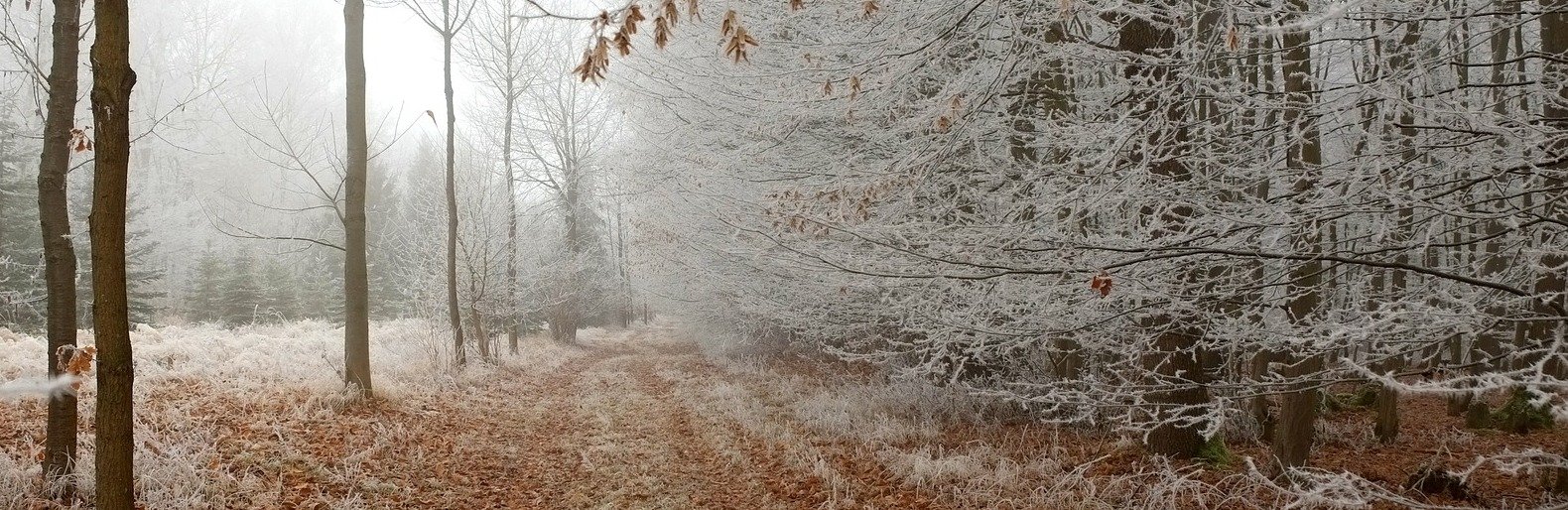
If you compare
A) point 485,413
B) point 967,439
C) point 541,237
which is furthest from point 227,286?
point 967,439

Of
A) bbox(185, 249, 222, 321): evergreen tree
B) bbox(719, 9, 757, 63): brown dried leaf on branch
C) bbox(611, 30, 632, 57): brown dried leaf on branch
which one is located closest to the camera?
bbox(611, 30, 632, 57): brown dried leaf on branch

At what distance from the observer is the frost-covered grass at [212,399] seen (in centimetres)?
412

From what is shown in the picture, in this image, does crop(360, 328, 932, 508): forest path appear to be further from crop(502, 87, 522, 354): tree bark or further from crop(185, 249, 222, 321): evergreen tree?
crop(185, 249, 222, 321): evergreen tree

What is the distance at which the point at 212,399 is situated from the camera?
5.96 metres

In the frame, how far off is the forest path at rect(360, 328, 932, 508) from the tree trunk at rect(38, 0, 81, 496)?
1.67m

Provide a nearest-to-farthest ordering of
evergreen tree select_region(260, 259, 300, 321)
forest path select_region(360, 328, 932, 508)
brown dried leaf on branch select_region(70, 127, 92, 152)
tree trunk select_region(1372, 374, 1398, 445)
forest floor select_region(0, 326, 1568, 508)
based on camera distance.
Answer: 1. brown dried leaf on branch select_region(70, 127, 92, 152)
2. forest floor select_region(0, 326, 1568, 508)
3. forest path select_region(360, 328, 932, 508)
4. tree trunk select_region(1372, 374, 1398, 445)
5. evergreen tree select_region(260, 259, 300, 321)

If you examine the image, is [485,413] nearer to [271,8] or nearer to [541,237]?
[541,237]

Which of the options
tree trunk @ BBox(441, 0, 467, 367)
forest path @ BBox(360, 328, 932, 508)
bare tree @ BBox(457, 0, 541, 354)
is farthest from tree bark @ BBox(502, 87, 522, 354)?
forest path @ BBox(360, 328, 932, 508)

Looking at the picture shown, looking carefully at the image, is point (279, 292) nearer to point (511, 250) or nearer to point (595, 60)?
point (511, 250)

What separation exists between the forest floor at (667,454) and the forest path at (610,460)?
0.02 metres

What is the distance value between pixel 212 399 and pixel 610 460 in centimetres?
345

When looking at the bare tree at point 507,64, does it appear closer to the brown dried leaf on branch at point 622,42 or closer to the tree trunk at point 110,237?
the tree trunk at point 110,237

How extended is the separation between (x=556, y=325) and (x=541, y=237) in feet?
7.61

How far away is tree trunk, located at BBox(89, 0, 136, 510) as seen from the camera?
101 inches
